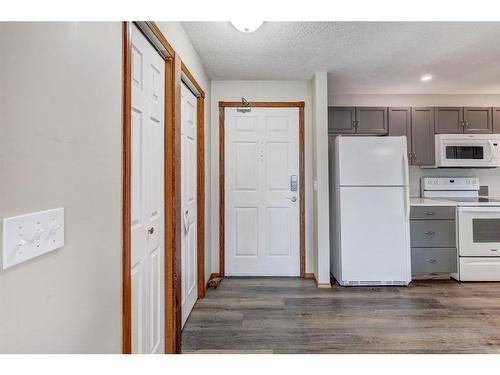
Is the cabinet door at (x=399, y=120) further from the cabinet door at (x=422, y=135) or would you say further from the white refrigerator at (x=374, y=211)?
the white refrigerator at (x=374, y=211)

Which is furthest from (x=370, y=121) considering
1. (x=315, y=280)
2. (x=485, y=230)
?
(x=315, y=280)

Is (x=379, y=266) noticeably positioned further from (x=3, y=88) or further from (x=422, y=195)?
(x=3, y=88)

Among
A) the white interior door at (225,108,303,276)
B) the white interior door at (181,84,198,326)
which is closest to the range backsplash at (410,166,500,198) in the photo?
the white interior door at (225,108,303,276)

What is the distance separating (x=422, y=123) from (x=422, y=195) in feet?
3.14

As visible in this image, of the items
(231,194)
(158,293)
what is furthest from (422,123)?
(158,293)

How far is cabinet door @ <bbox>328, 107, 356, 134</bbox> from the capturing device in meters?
3.75

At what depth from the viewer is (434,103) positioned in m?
3.91

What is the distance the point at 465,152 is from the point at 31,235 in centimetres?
436

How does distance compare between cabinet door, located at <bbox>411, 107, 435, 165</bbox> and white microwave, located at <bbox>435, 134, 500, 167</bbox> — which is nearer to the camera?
white microwave, located at <bbox>435, 134, 500, 167</bbox>

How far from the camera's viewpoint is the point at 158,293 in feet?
5.64

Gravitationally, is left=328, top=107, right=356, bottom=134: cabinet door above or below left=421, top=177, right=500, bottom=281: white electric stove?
above

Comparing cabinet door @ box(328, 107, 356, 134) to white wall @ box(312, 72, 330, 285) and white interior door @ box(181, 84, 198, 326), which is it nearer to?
white wall @ box(312, 72, 330, 285)

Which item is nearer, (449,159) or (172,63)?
(172,63)

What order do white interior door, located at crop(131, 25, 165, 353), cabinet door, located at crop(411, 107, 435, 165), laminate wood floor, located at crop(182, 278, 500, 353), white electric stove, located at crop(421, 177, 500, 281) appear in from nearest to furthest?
white interior door, located at crop(131, 25, 165, 353)
laminate wood floor, located at crop(182, 278, 500, 353)
white electric stove, located at crop(421, 177, 500, 281)
cabinet door, located at crop(411, 107, 435, 165)
